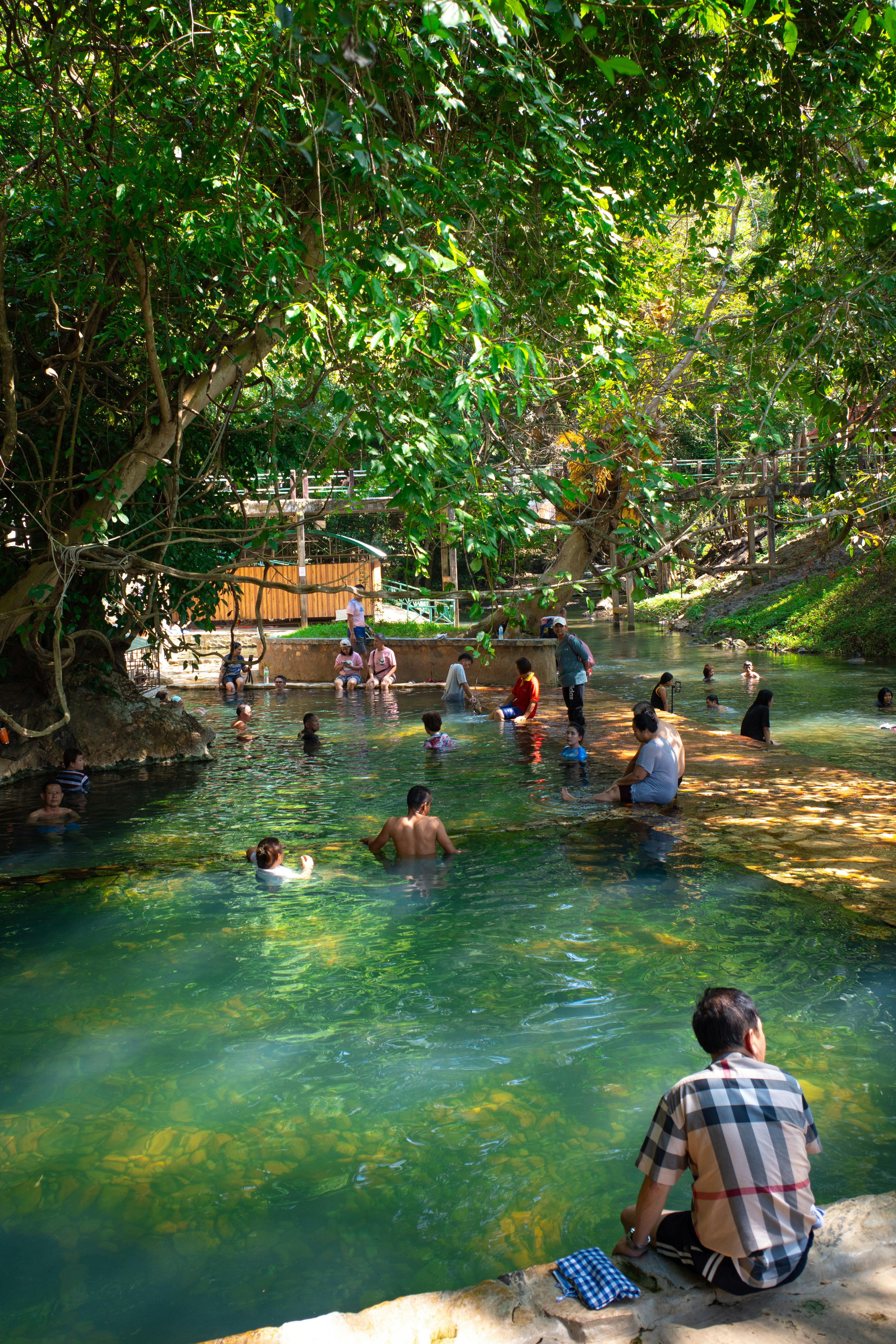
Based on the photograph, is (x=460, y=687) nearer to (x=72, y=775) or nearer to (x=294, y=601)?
(x=72, y=775)

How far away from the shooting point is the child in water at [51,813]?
39.6ft

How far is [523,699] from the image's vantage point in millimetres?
17000

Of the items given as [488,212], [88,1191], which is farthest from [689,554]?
[88,1191]

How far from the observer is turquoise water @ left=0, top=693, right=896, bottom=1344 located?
443cm

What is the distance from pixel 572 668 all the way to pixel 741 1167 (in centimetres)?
1230

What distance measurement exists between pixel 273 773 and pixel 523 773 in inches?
153

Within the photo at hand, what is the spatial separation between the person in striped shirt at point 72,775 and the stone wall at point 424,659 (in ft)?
25.6

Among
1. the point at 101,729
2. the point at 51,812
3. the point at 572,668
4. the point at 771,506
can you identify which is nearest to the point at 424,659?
the point at 771,506

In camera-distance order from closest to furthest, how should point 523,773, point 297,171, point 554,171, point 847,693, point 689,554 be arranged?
1. point 554,171
2. point 297,171
3. point 523,773
4. point 847,693
5. point 689,554

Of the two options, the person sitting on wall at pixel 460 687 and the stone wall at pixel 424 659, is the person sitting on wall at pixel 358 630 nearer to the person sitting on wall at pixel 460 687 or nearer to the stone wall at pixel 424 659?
the stone wall at pixel 424 659

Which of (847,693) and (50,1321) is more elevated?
(847,693)

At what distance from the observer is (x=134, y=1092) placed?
5.93 m

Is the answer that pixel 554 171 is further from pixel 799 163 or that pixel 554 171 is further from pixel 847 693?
pixel 847 693

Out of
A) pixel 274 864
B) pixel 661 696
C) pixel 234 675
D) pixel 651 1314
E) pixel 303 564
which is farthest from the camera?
pixel 303 564
